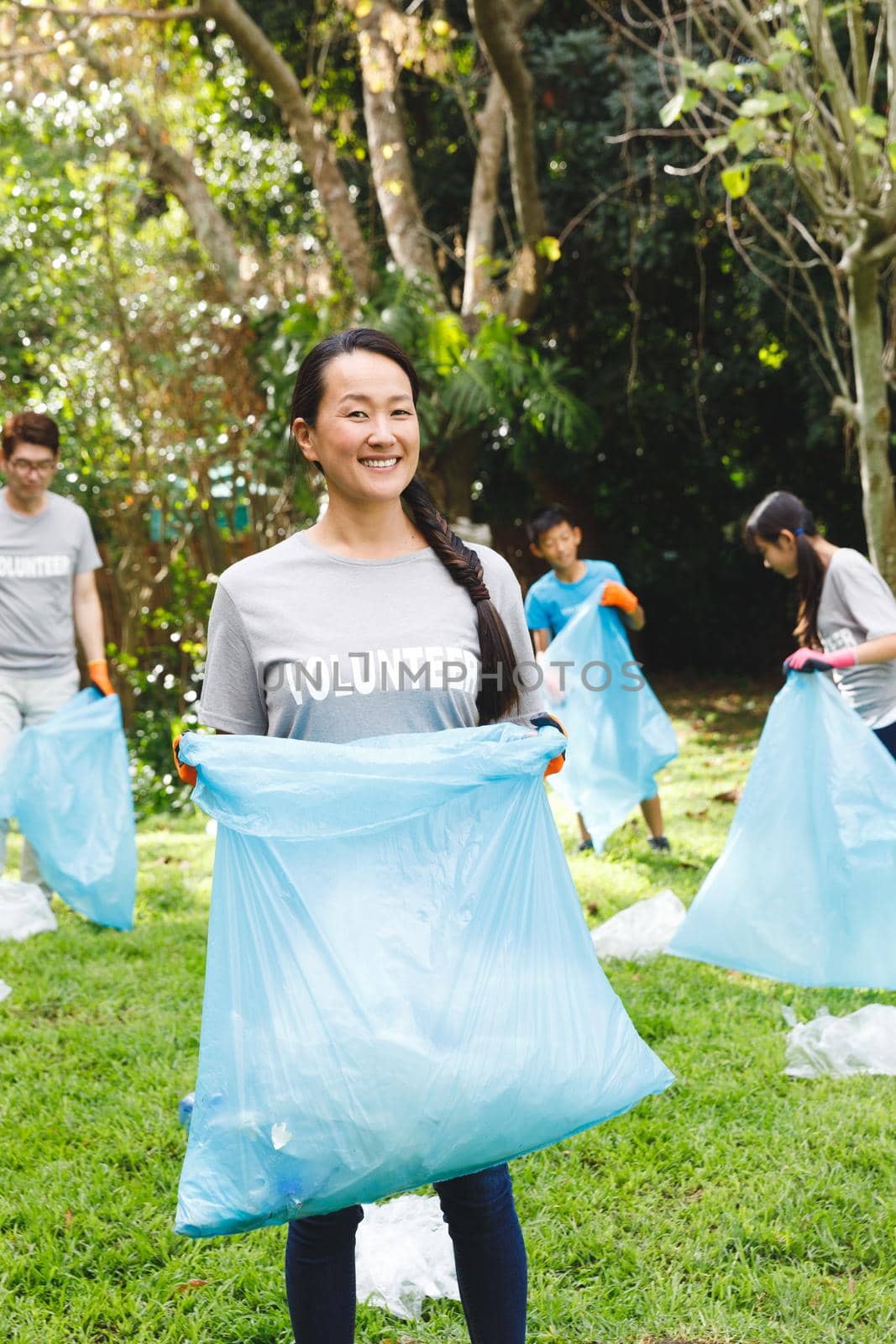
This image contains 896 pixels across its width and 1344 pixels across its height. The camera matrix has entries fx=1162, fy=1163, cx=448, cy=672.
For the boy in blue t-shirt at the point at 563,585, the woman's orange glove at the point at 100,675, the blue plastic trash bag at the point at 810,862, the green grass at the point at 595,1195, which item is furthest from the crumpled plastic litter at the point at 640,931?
the woman's orange glove at the point at 100,675

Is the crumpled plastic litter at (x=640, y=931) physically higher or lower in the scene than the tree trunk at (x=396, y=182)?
lower

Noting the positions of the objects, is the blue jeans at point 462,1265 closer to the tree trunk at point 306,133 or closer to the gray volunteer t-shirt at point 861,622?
the gray volunteer t-shirt at point 861,622

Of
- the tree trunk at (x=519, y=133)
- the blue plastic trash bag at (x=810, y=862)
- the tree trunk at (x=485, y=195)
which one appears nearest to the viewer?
the blue plastic trash bag at (x=810, y=862)

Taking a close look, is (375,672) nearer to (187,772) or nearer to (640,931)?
(187,772)

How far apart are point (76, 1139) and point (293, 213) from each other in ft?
27.9

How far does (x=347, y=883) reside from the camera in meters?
1.45

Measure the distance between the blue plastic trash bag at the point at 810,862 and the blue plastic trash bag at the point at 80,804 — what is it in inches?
77.0

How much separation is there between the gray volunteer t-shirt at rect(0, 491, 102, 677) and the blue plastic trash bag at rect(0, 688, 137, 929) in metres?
0.21

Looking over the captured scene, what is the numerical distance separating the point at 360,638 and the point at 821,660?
6.31 feet

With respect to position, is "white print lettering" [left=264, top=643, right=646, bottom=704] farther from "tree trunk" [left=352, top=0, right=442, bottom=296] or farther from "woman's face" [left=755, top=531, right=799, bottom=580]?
"tree trunk" [left=352, top=0, right=442, bottom=296]

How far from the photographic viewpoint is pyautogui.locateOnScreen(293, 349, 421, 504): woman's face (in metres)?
1.59

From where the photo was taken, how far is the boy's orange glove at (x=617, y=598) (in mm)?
4566

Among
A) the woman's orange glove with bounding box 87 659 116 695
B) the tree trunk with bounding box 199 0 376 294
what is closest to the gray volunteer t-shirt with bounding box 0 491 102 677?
the woman's orange glove with bounding box 87 659 116 695

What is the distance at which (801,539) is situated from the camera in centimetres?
330
